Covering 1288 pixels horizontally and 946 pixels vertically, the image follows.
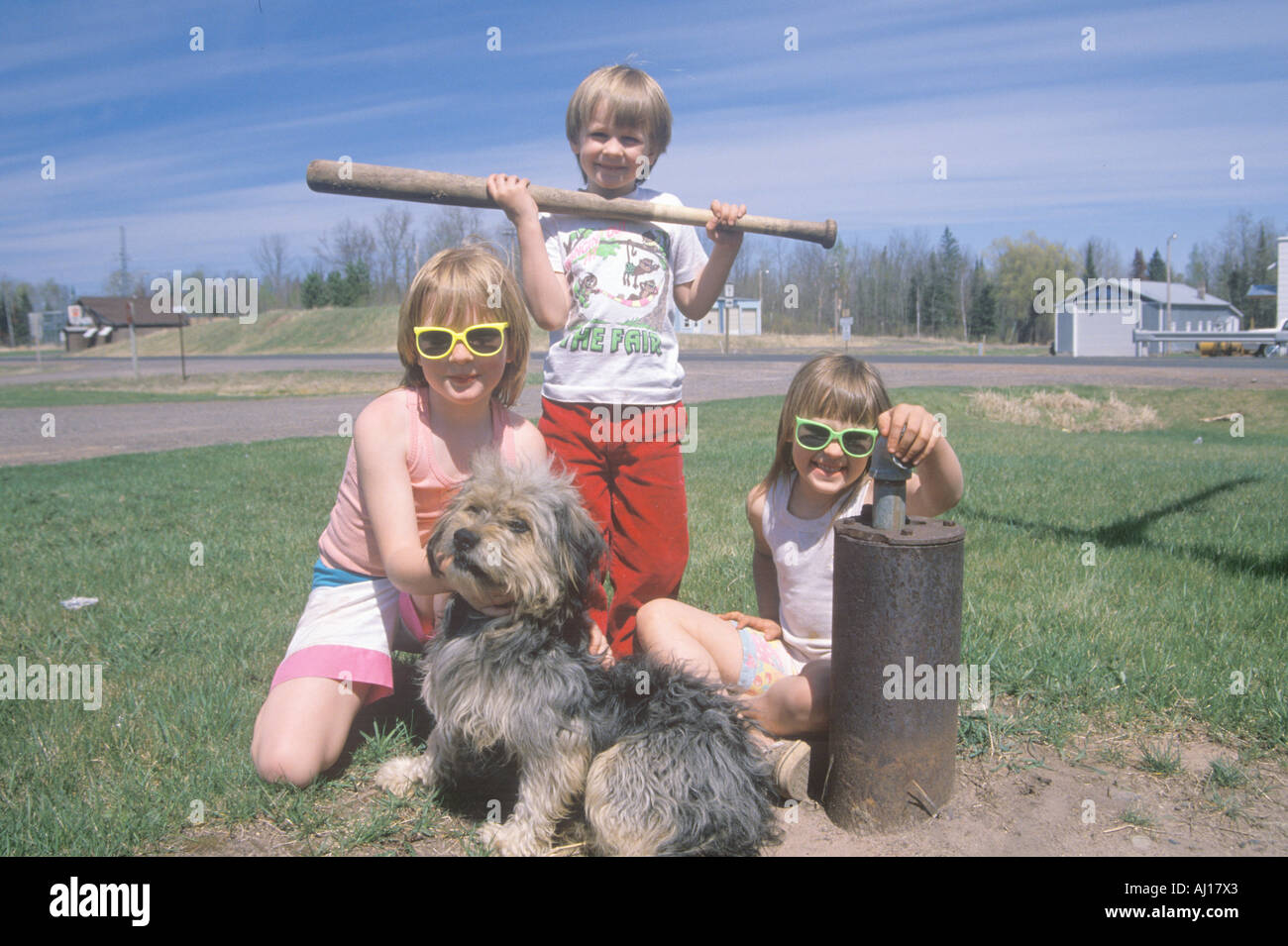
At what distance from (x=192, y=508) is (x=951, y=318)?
104 m

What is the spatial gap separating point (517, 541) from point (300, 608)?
3.56 meters

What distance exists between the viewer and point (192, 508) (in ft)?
32.3

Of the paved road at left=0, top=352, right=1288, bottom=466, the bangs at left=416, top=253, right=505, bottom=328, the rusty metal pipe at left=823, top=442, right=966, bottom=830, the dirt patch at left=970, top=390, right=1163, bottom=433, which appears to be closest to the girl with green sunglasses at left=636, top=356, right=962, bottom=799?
the rusty metal pipe at left=823, top=442, right=966, bottom=830

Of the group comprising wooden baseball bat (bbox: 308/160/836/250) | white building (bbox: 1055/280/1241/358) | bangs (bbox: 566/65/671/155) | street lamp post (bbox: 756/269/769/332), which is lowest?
wooden baseball bat (bbox: 308/160/836/250)

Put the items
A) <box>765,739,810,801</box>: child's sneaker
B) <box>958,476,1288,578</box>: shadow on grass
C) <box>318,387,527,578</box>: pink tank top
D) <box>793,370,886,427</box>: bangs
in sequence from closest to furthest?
<box>765,739,810,801</box>: child's sneaker, <box>793,370,886,427</box>: bangs, <box>318,387,527,578</box>: pink tank top, <box>958,476,1288,578</box>: shadow on grass

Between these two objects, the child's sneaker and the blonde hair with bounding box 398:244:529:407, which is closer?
the child's sneaker

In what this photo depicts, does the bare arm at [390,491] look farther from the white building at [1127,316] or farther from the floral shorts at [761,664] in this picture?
the white building at [1127,316]

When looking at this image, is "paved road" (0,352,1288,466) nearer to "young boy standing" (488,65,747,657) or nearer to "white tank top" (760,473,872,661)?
"young boy standing" (488,65,747,657)

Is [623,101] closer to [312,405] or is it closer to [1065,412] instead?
[1065,412]

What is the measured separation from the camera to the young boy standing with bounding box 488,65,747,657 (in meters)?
4.32

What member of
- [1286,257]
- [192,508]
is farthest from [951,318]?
[192,508]

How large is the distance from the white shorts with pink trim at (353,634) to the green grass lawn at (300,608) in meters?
0.33

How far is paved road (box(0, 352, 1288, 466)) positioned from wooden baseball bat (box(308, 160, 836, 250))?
14.6 metres
